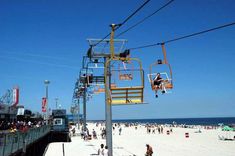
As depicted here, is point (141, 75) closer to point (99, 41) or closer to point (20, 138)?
point (99, 41)

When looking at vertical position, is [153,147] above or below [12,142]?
below

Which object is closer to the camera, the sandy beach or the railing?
the railing

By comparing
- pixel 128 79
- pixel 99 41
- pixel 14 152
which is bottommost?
pixel 14 152

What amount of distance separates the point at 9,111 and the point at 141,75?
106 feet

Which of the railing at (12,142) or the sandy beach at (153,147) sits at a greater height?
the railing at (12,142)

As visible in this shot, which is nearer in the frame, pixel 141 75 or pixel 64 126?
pixel 141 75

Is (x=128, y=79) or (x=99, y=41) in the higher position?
(x=99, y=41)

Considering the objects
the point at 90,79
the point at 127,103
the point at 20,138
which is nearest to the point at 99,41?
the point at 90,79

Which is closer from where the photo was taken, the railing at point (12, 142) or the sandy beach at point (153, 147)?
the railing at point (12, 142)

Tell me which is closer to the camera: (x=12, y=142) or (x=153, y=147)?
(x=12, y=142)

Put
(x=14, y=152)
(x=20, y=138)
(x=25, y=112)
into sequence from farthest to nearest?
(x=25, y=112) → (x=20, y=138) → (x=14, y=152)

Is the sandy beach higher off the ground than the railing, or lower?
lower

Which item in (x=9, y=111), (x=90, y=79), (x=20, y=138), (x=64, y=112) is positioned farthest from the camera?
(x=64, y=112)

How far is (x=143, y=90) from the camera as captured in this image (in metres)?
12.4
